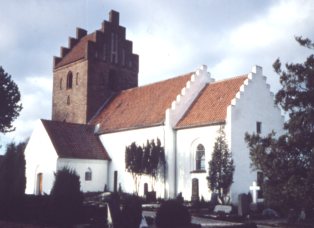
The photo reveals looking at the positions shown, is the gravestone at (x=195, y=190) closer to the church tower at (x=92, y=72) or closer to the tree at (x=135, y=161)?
the tree at (x=135, y=161)

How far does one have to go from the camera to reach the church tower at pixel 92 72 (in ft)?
138

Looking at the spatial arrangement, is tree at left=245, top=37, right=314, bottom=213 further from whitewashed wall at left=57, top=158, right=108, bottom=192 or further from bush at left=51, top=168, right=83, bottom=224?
whitewashed wall at left=57, top=158, right=108, bottom=192

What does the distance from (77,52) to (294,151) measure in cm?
3046

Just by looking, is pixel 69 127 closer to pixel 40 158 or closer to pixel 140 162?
pixel 40 158

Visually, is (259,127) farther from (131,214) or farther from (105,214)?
(131,214)

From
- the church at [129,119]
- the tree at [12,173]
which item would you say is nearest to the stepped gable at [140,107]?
the church at [129,119]

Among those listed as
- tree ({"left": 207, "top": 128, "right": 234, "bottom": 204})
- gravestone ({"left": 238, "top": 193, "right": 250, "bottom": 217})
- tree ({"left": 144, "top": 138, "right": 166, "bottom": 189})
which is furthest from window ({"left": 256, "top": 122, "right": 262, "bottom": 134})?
gravestone ({"left": 238, "top": 193, "right": 250, "bottom": 217})

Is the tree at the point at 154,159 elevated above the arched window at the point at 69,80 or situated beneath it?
situated beneath

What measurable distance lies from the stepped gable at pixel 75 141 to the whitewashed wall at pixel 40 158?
1.88ft

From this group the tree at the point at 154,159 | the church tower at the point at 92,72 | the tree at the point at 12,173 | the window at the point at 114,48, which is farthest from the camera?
the window at the point at 114,48

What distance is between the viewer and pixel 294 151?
1839cm

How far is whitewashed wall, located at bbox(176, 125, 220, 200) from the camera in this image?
1203 inches

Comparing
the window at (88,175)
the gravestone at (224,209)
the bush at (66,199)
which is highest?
the window at (88,175)

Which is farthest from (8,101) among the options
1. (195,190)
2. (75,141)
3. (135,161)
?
(195,190)
